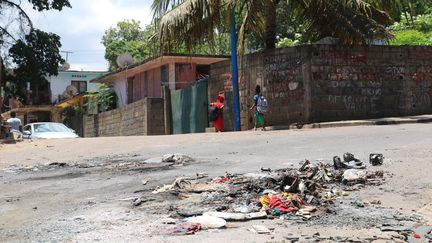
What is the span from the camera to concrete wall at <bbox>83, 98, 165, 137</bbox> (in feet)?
80.3

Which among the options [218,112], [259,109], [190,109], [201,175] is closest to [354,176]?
[201,175]

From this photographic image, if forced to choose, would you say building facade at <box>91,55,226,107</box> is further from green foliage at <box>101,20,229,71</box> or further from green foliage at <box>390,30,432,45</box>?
green foliage at <box>390,30,432,45</box>

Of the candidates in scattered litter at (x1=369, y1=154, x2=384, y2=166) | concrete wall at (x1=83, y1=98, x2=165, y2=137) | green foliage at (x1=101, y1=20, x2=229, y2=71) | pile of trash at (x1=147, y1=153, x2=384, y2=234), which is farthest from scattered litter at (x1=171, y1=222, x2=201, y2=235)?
green foliage at (x1=101, y1=20, x2=229, y2=71)

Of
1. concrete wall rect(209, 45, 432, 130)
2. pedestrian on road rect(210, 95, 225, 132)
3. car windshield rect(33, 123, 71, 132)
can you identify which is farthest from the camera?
pedestrian on road rect(210, 95, 225, 132)

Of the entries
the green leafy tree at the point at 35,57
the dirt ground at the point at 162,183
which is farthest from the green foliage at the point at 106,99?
the dirt ground at the point at 162,183

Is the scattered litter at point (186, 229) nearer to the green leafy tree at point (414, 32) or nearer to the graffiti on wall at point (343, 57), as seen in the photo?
the graffiti on wall at point (343, 57)

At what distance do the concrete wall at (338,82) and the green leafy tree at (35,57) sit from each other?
381 inches

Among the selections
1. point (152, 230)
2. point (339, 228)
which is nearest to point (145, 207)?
point (152, 230)

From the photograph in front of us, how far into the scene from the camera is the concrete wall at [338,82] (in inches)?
680

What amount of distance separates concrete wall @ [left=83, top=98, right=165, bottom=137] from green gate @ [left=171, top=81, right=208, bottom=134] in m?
1.10

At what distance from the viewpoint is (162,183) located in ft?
22.7

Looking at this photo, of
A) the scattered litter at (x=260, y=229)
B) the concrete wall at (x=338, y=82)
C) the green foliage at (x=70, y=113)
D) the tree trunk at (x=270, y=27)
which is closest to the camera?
the scattered litter at (x=260, y=229)

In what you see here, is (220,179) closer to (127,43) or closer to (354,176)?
(354,176)

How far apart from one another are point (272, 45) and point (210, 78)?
9.92ft
